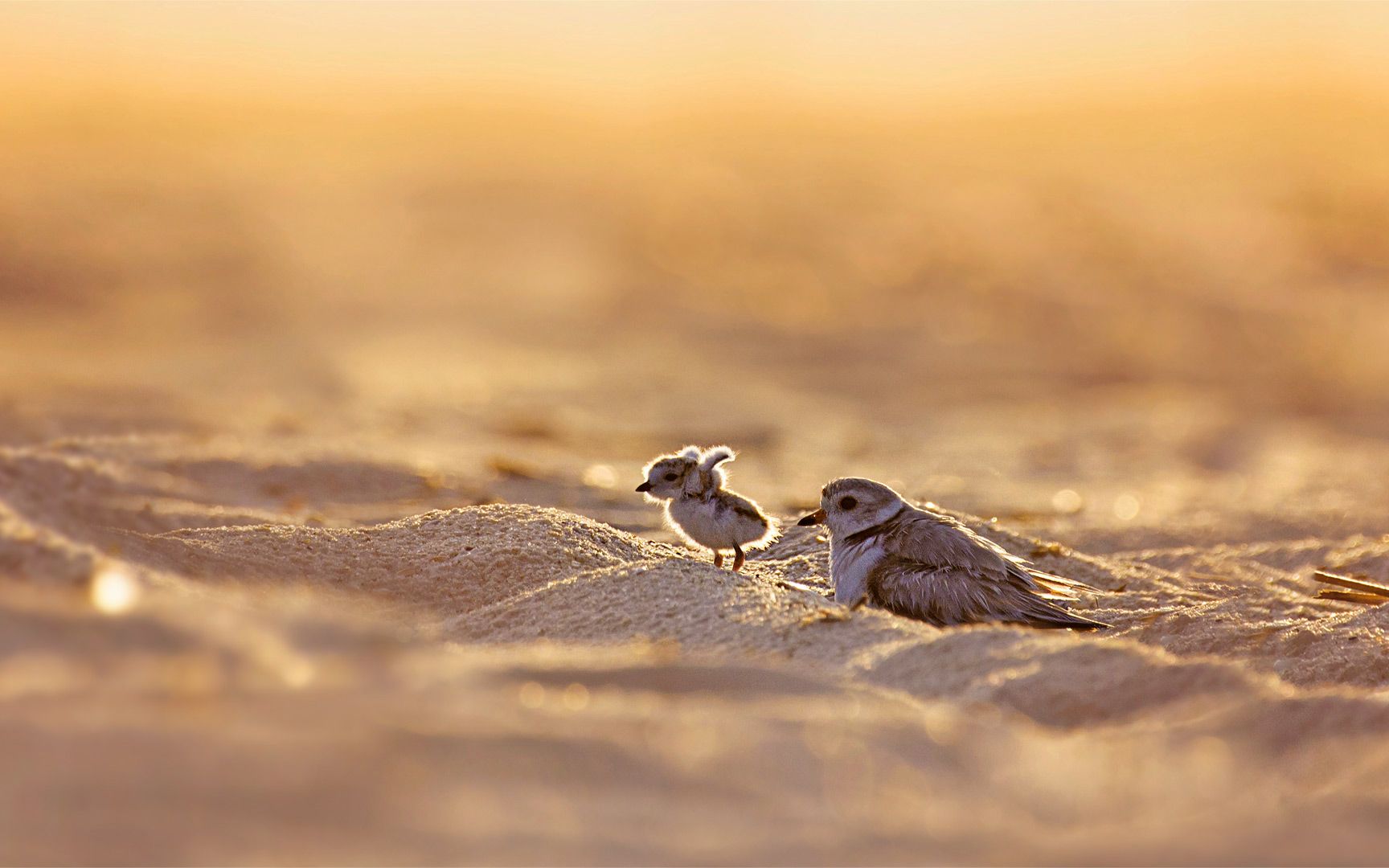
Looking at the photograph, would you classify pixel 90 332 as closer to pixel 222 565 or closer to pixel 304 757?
pixel 222 565

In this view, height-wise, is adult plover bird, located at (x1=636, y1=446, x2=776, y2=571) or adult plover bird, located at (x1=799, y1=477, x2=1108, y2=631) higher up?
adult plover bird, located at (x1=636, y1=446, x2=776, y2=571)

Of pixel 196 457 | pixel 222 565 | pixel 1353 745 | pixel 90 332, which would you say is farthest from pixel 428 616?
pixel 90 332

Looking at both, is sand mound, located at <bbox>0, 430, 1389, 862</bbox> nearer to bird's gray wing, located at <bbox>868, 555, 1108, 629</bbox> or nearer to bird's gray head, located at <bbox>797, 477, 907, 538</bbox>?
bird's gray wing, located at <bbox>868, 555, 1108, 629</bbox>

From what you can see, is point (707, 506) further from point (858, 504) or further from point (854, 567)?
point (854, 567)

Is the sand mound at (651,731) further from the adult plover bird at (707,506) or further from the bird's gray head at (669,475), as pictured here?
the bird's gray head at (669,475)

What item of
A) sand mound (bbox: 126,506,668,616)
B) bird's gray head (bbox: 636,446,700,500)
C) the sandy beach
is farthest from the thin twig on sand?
sand mound (bbox: 126,506,668,616)

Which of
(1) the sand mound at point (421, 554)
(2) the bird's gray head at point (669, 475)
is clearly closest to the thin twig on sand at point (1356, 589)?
(2) the bird's gray head at point (669, 475)
